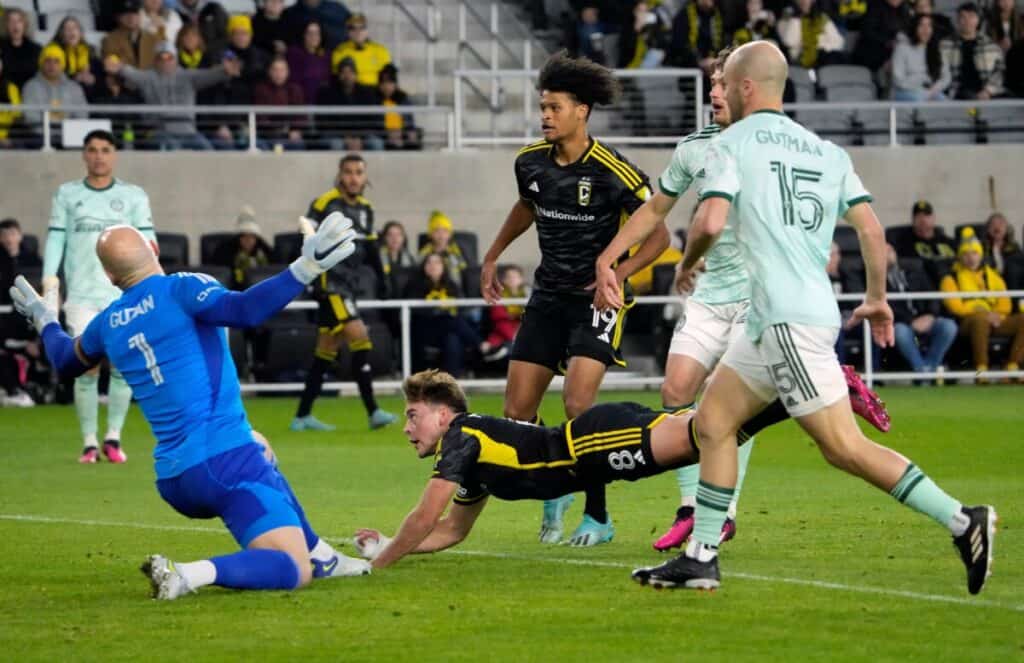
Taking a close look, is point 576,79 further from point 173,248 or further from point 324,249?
point 173,248

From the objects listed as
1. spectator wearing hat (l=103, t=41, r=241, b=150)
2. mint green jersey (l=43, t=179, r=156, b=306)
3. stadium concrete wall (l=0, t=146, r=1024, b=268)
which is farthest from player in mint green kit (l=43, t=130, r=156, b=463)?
spectator wearing hat (l=103, t=41, r=241, b=150)

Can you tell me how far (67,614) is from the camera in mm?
7473

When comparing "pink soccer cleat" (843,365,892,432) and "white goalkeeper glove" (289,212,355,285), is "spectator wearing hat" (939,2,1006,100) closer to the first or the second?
"pink soccer cleat" (843,365,892,432)

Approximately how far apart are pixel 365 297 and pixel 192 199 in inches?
149

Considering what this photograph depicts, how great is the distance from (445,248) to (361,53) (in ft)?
14.0

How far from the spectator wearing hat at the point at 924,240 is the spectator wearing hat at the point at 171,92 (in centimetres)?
841

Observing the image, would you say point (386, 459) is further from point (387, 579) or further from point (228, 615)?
point (228, 615)

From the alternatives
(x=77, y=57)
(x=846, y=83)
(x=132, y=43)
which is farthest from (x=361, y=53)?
(x=846, y=83)

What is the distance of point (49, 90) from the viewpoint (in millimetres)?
22750

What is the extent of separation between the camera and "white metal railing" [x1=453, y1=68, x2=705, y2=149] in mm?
23078

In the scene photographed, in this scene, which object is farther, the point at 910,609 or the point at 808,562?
the point at 808,562

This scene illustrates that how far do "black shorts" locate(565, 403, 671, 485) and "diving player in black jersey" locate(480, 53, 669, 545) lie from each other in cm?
132

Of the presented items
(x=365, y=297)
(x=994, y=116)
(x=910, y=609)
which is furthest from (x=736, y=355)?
(x=994, y=116)

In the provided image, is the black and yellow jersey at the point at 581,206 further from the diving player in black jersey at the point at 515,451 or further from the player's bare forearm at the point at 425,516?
the player's bare forearm at the point at 425,516
